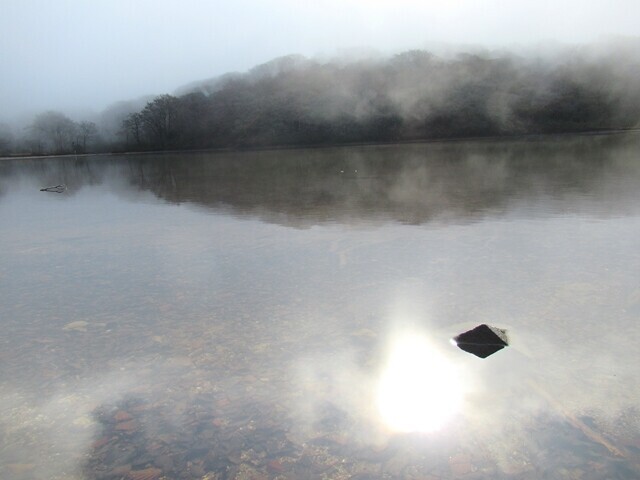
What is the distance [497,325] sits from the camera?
6.41 m

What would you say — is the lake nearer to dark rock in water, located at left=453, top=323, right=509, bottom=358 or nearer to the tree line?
dark rock in water, located at left=453, top=323, right=509, bottom=358

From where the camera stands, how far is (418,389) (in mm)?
5051

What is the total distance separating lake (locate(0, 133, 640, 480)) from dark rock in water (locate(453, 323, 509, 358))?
0.12m

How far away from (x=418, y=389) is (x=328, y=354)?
1.18 metres

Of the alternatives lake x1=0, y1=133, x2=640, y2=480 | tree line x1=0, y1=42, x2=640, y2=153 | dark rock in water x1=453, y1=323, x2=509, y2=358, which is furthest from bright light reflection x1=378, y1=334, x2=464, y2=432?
tree line x1=0, y1=42, x2=640, y2=153

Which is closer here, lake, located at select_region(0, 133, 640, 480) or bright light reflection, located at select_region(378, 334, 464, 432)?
lake, located at select_region(0, 133, 640, 480)

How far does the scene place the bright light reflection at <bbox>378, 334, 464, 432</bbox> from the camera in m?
4.55

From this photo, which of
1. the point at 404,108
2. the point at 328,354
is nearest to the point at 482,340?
the point at 328,354

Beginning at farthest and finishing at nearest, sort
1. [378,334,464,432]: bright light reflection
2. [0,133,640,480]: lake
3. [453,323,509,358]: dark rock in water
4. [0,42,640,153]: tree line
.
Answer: [0,42,640,153]: tree line, [453,323,509,358]: dark rock in water, [378,334,464,432]: bright light reflection, [0,133,640,480]: lake

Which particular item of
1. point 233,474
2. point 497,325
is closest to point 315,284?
point 497,325

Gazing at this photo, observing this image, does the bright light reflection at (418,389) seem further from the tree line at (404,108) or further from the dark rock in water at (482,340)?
the tree line at (404,108)

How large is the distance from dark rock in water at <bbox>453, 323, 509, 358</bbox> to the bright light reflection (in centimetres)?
38

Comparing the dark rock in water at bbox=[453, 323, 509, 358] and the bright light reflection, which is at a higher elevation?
the dark rock in water at bbox=[453, 323, 509, 358]

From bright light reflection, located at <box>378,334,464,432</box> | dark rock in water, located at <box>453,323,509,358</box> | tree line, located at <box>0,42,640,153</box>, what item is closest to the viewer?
bright light reflection, located at <box>378,334,464,432</box>
